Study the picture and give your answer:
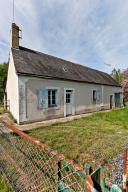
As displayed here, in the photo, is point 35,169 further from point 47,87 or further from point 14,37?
point 14,37

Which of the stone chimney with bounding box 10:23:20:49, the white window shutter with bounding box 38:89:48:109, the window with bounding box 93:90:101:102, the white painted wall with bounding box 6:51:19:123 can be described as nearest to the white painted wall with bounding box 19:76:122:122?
the white window shutter with bounding box 38:89:48:109

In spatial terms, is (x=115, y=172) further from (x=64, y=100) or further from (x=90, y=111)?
(x=90, y=111)

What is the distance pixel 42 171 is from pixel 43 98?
8755 mm

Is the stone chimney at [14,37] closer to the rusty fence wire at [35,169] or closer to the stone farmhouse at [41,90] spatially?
the stone farmhouse at [41,90]

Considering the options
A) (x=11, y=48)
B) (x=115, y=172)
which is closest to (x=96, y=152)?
(x=115, y=172)

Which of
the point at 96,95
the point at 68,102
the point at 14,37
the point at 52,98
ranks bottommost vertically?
the point at 68,102

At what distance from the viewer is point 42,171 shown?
348 cm

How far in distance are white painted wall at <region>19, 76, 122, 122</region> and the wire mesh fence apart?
5.99 meters

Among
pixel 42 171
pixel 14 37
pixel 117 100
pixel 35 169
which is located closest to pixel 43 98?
pixel 14 37

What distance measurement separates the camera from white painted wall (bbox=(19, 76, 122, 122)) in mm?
10953

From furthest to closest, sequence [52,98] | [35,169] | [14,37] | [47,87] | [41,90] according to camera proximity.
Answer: [14,37] → [52,98] → [47,87] → [41,90] → [35,169]

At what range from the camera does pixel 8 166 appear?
12.9 feet

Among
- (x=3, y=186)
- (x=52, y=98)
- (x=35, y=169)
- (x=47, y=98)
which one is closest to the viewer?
(x=3, y=186)

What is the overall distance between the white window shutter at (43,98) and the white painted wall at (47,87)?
24cm
